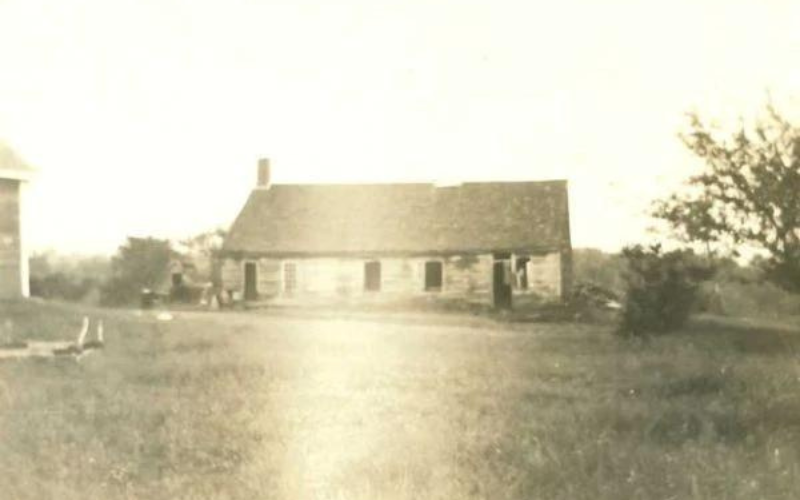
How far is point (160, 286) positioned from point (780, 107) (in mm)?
16246

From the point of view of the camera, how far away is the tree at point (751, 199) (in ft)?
31.3

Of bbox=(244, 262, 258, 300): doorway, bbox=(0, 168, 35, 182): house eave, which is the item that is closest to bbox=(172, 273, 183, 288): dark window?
bbox=(244, 262, 258, 300): doorway

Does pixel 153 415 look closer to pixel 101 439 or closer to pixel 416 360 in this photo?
pixel 101 439

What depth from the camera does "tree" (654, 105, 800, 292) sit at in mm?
9555

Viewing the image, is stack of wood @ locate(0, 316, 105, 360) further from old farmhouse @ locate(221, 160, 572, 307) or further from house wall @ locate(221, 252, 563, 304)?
house wall @ locate(221, 252, 563, 304)

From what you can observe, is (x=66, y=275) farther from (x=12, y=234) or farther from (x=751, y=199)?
(x=751, y=199)

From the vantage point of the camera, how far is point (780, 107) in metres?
8.05

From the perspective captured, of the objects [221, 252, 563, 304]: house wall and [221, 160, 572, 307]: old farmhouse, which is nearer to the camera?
[221, 252, 563, 304]: house wall

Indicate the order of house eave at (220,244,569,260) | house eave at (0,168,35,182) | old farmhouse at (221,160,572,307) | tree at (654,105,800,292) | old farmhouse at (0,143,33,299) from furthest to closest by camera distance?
old farmhouse at (221,160,572,307) < house eave at (220,244,569,260) < old farmhouse at (0,143,33,299) < house eave at (0,168,35,182) < tree at (654,105,800,292)

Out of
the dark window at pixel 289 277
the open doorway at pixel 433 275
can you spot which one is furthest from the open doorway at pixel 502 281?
the dark window at pixel 289 277

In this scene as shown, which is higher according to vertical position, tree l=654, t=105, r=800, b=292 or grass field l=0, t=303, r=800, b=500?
tree l=654, t=105, r=800, b=292

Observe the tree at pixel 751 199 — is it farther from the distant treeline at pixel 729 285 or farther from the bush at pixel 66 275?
the bush at pixel 66 275

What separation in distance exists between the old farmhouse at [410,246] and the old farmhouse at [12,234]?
6932 mm

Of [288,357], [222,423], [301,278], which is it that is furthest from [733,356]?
[301,278]
